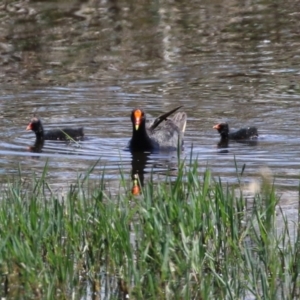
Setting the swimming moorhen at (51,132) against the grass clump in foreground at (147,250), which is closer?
the grass clump in foreground at (147,250)

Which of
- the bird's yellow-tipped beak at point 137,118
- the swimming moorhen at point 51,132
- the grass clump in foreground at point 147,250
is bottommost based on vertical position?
the grass clump in foreground at point 147,250

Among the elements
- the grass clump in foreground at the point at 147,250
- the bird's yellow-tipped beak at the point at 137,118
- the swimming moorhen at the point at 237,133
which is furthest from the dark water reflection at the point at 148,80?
the grass clump in foreground at the point at 147,250

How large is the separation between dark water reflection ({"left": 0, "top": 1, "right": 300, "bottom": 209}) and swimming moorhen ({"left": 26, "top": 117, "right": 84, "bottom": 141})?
0.40ft

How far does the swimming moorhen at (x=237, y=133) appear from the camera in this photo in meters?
12.3

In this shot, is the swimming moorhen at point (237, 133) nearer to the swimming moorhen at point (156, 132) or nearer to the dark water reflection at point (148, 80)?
the dark water reflection at point (148, 80)

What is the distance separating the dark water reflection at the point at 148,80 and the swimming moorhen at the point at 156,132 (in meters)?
0.20

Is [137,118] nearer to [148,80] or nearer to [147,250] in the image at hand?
[148,80]

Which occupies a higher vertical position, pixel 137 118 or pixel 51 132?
pixel 137 118

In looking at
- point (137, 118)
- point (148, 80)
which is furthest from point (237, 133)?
point (148, 80)

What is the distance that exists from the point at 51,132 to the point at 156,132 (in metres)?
1.25

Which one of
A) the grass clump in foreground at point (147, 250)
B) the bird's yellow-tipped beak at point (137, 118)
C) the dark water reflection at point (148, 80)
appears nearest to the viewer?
the grass clump in foreground at point (147, 250)

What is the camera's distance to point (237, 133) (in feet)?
40.8

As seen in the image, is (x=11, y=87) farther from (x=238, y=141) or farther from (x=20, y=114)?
(x=238, y=141)

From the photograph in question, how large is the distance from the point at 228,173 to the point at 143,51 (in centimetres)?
830
